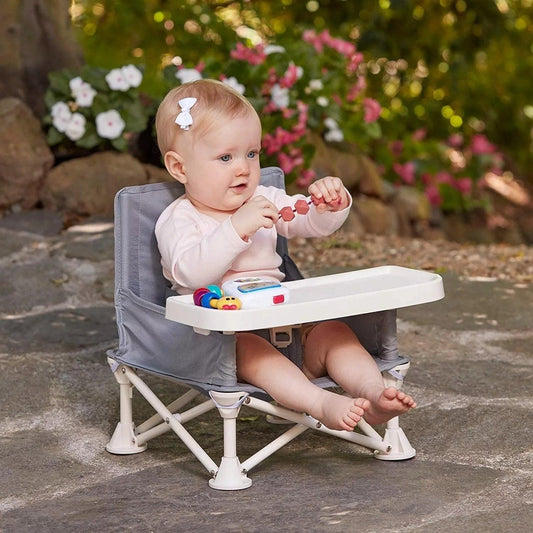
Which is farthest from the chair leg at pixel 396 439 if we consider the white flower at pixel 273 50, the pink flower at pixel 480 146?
the pink flower at pixel 480 146

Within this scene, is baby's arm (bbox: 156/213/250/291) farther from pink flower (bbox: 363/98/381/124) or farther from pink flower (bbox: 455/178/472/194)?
pink flower (bbox: 455/178/472/194)

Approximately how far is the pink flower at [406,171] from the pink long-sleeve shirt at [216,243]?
15.7 feet

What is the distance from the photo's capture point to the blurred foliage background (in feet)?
22.9

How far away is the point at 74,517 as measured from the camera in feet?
7.61

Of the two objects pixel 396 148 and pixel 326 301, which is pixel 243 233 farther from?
pixel 396 148

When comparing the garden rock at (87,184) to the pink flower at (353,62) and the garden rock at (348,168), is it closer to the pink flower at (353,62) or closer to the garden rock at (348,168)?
the garden rock at (348,168)

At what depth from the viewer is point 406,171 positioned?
7.68 metres

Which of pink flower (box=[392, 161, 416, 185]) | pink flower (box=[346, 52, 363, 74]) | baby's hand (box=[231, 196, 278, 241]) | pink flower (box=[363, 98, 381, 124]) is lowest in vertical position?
pink flower (box=[392, 161, 416, 185])

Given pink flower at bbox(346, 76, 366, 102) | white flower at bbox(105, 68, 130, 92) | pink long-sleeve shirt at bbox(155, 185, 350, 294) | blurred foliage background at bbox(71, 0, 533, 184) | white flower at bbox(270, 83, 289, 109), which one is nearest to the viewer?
pink long-sleeve shirt at bbox(155, 185, 350, 294)

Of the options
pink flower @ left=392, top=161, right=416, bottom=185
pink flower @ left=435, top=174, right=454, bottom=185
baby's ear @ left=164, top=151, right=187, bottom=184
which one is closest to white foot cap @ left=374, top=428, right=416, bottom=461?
baby's ear @ left=164, top=151, right=187, bottom=184

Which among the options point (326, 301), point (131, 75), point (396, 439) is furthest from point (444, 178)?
point (326, 301)

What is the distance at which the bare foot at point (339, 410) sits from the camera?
7.77 feet

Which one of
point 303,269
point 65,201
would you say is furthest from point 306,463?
point 65,201

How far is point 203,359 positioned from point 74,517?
1.46 feet
